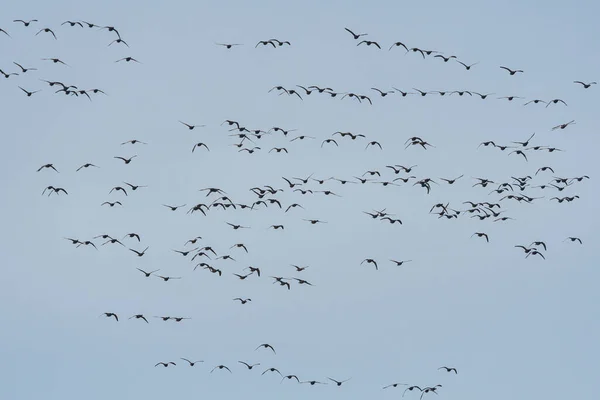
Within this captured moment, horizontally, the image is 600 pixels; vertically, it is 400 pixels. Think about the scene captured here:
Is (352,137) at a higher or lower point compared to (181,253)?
higher

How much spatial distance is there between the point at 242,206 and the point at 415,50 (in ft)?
47.6

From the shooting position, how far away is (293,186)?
99.6 meters

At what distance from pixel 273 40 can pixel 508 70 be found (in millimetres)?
14156

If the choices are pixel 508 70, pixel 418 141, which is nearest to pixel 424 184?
pixel 418 141

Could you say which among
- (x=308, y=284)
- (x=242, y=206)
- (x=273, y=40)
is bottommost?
(x=308, y=284)

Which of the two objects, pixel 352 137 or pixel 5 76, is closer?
pixel 5 76

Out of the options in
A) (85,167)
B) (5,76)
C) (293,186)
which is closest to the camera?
(5,76)

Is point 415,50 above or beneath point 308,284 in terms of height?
above

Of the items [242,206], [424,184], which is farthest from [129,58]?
[424,184]

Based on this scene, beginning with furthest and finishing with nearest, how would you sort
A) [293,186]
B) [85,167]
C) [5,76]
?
[293,186]
[85,167]
[5,76]

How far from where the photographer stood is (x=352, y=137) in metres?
96.2

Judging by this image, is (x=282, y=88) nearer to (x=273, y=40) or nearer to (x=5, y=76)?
(x=273, y=40)

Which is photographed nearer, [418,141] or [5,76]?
[5,76]

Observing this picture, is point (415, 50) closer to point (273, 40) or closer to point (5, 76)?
point (273, 40)
